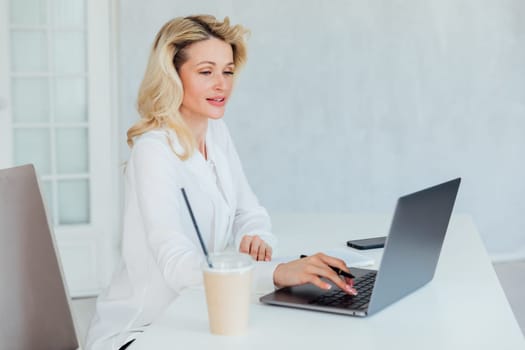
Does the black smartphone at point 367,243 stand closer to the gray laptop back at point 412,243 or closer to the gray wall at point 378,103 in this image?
the gray laptop back at point 412,243

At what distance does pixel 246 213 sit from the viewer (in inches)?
87.8

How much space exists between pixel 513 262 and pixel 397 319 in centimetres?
360

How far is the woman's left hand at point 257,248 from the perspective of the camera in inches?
74.7

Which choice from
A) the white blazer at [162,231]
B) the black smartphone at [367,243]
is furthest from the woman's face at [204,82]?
the black smartphone at [367,243]

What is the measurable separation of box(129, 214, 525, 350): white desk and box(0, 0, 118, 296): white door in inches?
103

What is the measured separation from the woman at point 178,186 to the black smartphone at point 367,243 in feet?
0.61

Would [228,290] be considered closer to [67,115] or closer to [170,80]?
[170,80]

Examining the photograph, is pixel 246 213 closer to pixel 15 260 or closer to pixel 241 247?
pixel 241 247

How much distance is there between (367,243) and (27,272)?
0.75 metres

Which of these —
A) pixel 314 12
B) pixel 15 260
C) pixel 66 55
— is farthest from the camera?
pixel 314 12

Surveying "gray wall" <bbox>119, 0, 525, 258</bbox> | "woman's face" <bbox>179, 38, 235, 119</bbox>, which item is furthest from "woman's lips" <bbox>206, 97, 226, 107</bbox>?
"gray wall" <bbox>119, 0, 525, 258</bbox>

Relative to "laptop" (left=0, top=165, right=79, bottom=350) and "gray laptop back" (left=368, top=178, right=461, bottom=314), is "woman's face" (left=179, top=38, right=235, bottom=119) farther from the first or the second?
"gray laptop back" (left=368, top=178, right=461, bottom=314)

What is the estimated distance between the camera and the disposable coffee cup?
1284 millimetres

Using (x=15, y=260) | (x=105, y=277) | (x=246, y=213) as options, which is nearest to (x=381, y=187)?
(x=105, y=277)
